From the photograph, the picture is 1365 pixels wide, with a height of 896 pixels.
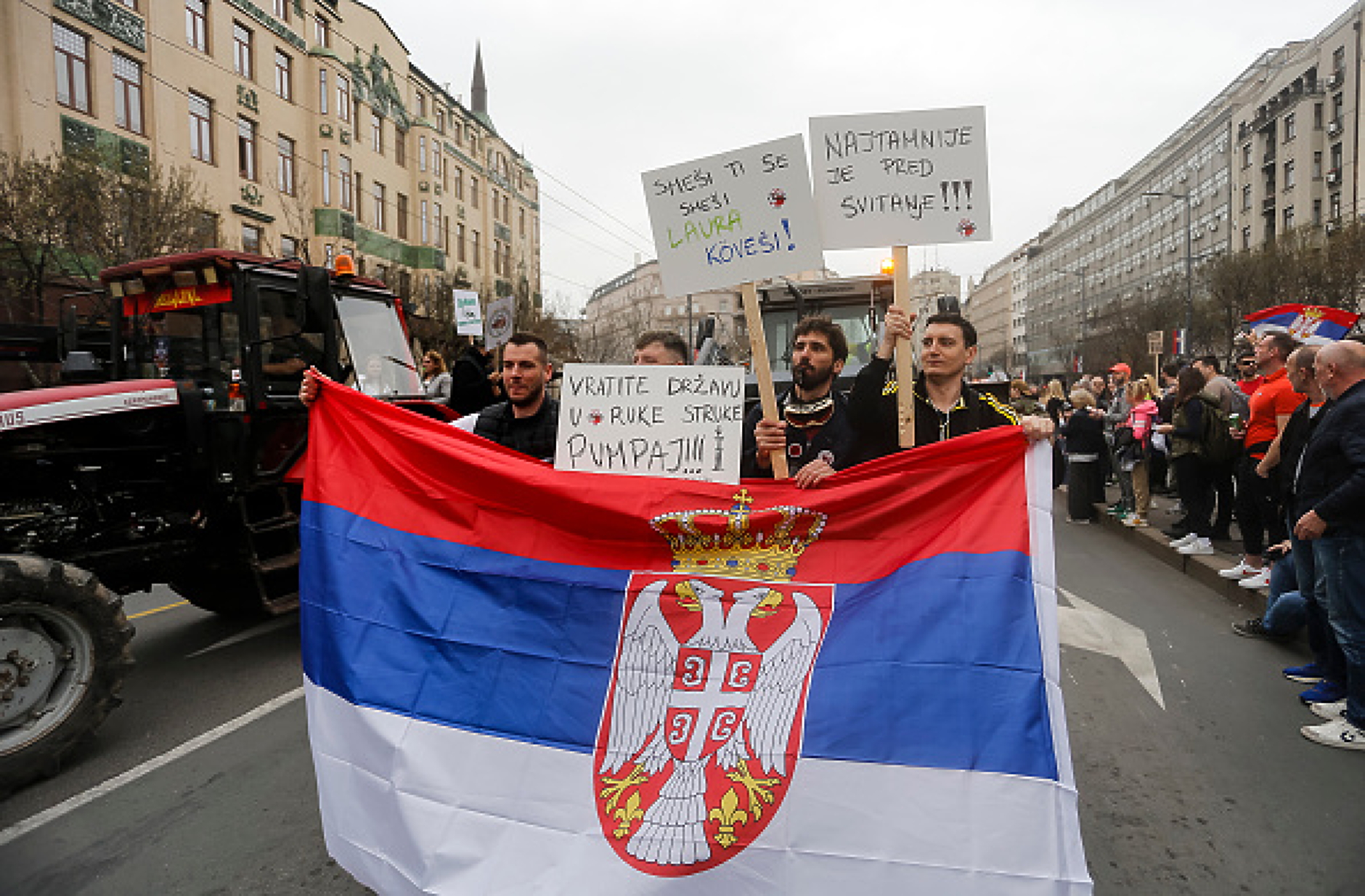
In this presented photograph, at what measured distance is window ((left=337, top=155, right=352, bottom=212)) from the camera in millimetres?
32875

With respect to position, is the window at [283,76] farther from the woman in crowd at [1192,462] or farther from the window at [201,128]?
the woman in crowd at [1192,462]

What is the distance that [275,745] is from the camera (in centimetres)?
431

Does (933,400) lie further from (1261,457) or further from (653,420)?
(1261,457)

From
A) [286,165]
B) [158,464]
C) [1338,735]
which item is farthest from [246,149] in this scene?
[1338,735]

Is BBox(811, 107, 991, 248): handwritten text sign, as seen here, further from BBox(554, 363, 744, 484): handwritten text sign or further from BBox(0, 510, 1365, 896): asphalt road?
BBox(0, 510, 1365, 896): asphalt road

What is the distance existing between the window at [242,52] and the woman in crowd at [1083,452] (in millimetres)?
27381

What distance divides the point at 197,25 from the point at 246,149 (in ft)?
12.2

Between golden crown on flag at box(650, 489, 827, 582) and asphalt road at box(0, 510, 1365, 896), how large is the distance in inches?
65.7

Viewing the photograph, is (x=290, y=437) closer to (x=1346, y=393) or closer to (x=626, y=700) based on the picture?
(x=626, y=700)

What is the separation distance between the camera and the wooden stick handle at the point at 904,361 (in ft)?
10.0

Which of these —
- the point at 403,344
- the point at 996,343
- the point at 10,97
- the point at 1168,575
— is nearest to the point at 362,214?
the point at 10,97

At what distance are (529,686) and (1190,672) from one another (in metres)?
4.47

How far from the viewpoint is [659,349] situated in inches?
198

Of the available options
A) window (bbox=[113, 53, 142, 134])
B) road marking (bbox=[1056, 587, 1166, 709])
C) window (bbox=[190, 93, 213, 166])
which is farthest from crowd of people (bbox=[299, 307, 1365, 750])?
window (bbox=[190, 93, 213, 166])
